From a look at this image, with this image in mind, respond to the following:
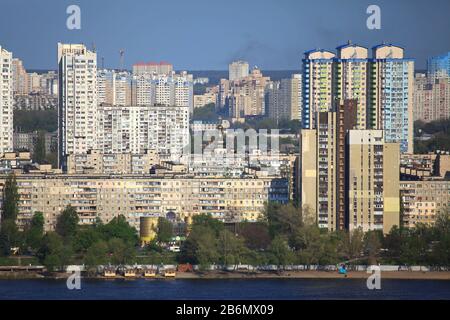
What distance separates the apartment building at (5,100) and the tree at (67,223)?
5.11 metres

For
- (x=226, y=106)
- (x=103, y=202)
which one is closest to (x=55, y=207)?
(x=103, y=202)

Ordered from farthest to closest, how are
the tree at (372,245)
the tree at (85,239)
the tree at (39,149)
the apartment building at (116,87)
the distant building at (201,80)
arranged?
the distant building at (201,80), the apartment building at (116,87), the tree at (39,149), the tree at (85,239), the tree at (372,245)

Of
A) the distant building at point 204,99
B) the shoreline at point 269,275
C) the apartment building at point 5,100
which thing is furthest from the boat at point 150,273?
the distant building at point 204,99

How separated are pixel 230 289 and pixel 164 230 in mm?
2445

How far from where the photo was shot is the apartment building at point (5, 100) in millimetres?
15217

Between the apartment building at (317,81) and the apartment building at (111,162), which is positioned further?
the apartment building at (317,81)

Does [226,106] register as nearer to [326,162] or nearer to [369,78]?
[369,78]

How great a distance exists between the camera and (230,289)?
7199mm

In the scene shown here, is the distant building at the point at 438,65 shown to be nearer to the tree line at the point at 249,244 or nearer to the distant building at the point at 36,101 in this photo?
the distant building at the point at 36,101

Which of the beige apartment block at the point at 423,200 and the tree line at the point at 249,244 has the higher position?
the beige apartment block at the point at 423,200

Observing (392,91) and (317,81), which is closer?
(392,91)

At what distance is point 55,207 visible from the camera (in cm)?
1078

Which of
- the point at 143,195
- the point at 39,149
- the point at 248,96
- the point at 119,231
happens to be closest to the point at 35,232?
the point at 119,231

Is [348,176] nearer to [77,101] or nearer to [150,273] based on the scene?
[150,273]
